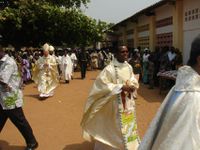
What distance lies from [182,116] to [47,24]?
20723 mm

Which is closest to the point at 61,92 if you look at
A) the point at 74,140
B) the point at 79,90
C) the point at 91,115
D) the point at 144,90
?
the point at 79,90

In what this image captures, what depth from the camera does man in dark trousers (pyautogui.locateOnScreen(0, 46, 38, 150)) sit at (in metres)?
6.35

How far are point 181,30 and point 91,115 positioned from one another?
34.9ft

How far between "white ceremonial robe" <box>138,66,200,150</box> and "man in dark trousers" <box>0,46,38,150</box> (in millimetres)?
A: 3779

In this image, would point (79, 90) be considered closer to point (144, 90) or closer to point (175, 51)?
point (144, 90)

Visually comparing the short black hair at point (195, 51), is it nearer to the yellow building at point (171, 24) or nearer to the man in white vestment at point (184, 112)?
the man in white vestment at point (184, 112)

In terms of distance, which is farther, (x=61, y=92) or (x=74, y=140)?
(x=61, y=92)

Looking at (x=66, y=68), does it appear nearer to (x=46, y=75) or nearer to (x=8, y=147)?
(x=46, y=75)

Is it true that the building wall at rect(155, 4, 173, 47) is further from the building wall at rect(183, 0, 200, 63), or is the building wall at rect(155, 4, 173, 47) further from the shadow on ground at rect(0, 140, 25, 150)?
the shadow on ground at rect(0, 140, 25, 150)

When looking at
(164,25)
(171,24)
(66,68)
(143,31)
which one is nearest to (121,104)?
(171,24)

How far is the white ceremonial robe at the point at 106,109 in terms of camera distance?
19.0 feet

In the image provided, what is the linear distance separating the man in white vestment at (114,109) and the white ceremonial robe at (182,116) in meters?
2.66

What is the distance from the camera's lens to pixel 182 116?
9.35 ft

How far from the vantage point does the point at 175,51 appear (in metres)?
13.6
